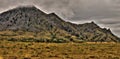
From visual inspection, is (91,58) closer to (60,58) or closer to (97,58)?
(97,58)

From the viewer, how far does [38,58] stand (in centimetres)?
5909

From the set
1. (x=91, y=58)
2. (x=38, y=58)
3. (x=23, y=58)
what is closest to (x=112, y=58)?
(x=91, y=58)

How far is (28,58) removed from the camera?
57.3 meters

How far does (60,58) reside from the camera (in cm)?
5866

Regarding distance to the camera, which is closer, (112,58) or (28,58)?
(28,58)

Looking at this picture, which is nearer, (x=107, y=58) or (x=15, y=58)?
(x=15, y=58)

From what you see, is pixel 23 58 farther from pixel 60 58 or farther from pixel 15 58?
pixel 60 58

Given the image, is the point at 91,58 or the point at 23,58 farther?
the point at 91,58

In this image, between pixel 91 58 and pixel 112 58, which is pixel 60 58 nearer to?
pixel 91 58

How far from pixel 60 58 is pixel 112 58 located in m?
13.7

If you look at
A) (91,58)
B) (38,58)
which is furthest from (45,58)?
(91,58)

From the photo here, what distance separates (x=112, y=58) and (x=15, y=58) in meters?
24.5

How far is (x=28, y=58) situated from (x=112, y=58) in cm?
2149

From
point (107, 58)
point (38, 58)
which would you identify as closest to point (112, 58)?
point (107, 58)
